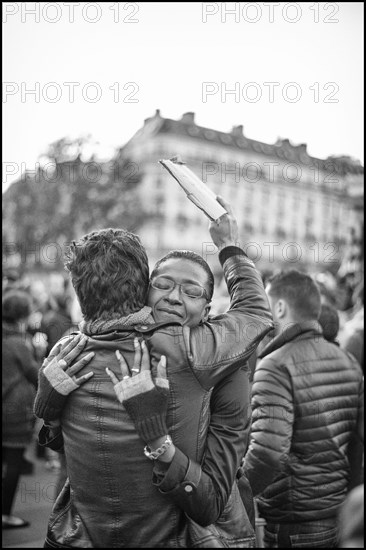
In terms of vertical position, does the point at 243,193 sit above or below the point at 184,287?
above

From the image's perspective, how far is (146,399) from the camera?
202 cm

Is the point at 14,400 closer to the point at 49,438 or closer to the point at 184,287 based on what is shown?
the point at 49,438

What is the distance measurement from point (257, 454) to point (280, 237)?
80.5 meters

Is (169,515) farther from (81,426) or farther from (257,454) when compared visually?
(257,454)

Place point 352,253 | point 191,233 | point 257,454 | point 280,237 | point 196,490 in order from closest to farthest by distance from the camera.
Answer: point 196,490 < point 257,454 < point 352,253 < point 191,233 < point 280,237

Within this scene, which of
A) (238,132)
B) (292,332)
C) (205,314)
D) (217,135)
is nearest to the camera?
(205,314)

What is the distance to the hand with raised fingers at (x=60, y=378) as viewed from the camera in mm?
2121

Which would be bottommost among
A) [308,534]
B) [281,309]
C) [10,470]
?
[10,470]

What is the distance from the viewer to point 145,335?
212cm

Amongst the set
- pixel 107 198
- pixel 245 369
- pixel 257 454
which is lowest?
pixel 257 454

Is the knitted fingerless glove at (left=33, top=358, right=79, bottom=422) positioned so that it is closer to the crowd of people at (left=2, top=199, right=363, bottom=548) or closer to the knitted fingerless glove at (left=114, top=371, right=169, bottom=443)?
the crowd of people at (left=2, top=199, right=363, bottom=548)

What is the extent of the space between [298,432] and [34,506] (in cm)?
419

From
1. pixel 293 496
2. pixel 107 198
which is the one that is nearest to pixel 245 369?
pixel 293 496

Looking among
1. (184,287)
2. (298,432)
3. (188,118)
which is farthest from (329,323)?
(188,118)
